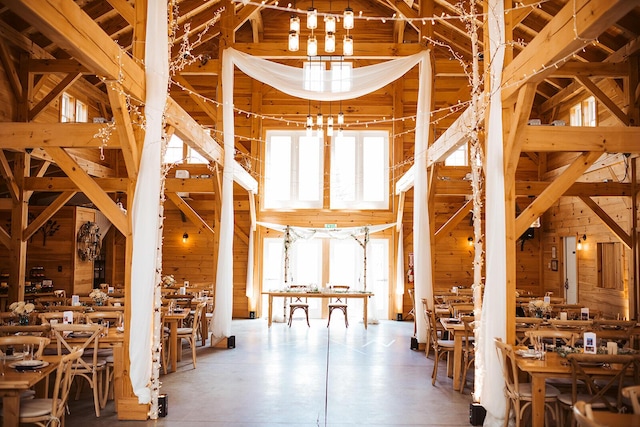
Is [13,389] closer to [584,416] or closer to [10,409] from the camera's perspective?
[10,409]

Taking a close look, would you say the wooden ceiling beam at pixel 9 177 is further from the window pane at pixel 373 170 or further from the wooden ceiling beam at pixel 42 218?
the window pane at pixel 373 170

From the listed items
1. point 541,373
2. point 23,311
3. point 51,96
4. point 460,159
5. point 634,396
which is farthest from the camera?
point 460,159

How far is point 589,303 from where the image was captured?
11.6m

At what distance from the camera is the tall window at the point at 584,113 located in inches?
452

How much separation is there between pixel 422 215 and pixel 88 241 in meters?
7.64

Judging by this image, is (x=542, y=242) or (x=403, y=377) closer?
(x=403, y=377)

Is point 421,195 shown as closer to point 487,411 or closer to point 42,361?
point 487,411

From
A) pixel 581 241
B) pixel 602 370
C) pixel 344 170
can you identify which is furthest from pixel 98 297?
pixel 581 241

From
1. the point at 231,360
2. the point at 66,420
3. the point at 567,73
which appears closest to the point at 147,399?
the point at 66,420

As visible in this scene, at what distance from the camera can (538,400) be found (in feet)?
16.2

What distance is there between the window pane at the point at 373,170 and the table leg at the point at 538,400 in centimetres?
1011

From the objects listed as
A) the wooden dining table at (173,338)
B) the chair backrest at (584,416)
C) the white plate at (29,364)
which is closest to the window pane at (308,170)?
the wooden dining table at (173,338)

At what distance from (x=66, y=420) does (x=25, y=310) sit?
1.55 metres

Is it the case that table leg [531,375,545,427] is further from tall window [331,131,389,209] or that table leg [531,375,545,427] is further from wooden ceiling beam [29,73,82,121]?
tall window [331,131,389,209]
